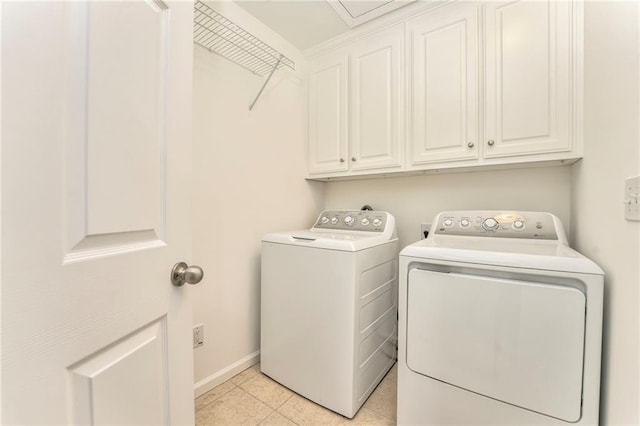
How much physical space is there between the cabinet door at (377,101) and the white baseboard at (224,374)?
1.48 m

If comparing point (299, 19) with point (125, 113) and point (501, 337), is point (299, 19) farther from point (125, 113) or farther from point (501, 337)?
point (501, 337)

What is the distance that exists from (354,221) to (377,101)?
2.71 ft

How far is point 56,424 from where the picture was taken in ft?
1.50

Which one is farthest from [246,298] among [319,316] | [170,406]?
[170,406]

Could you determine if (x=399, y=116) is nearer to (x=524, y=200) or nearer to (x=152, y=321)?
(x=524, y=200)

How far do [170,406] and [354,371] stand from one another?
0.91 metres

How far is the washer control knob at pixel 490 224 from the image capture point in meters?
1.48

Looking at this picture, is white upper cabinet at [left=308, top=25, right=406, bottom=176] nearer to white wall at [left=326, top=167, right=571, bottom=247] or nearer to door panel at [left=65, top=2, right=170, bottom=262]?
white wall at [left=326, top=167, right=571, bottom=247]

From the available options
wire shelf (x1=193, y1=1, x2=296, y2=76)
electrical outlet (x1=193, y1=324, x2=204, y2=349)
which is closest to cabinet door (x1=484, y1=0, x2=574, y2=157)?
wire shelf (x1=193, y1=1, x2=296, y2=76)

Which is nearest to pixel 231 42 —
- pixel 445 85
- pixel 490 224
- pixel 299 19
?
pixel 299 19

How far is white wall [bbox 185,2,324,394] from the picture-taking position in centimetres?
152

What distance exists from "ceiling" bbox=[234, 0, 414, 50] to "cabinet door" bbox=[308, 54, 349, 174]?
198mm

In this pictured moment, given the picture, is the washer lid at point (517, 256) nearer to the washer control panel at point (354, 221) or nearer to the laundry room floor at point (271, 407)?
the washer control panel at point (354, 221)

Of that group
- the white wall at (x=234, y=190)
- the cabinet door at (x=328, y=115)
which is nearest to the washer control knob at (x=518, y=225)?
the cabinet door at (x=328, y=115)
